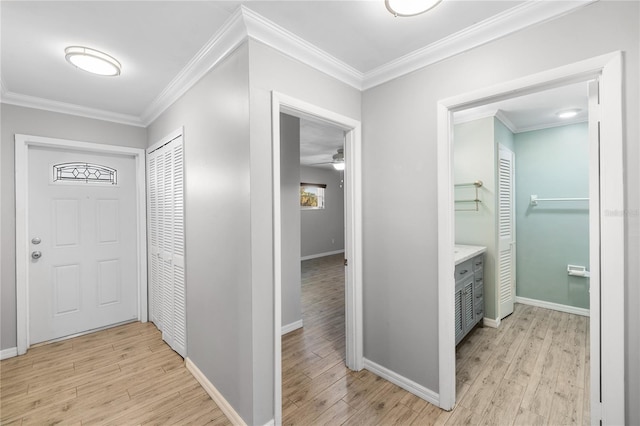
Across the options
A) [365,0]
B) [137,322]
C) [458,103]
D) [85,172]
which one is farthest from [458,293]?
[85,172]

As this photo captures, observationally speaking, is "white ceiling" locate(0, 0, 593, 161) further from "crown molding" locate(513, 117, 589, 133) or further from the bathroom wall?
the bathroom wall

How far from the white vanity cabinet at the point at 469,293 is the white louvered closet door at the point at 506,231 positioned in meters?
0.39

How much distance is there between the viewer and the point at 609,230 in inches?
52.2

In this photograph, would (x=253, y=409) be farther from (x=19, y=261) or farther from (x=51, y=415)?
(x=19, y=261)

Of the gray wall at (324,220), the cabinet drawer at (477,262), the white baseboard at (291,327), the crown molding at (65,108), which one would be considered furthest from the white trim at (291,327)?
the gray wall at (324,220)

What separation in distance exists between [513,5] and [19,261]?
445cm

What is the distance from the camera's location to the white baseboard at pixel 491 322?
10.4 ft

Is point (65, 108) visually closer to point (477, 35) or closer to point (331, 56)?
point (331, 56)

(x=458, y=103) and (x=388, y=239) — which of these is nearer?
(x=458, y=103)

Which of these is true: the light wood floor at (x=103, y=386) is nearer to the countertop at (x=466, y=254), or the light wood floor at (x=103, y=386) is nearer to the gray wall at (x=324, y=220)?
the countertop at (x=466, y=254)

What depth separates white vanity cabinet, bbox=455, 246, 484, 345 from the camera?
8.47ft

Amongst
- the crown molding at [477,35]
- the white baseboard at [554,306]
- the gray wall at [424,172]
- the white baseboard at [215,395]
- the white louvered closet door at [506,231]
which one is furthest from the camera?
the white baseboard at [554,306]

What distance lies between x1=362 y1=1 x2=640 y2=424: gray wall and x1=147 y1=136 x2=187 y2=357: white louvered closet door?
5.53 ft

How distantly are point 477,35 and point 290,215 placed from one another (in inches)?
91.4
